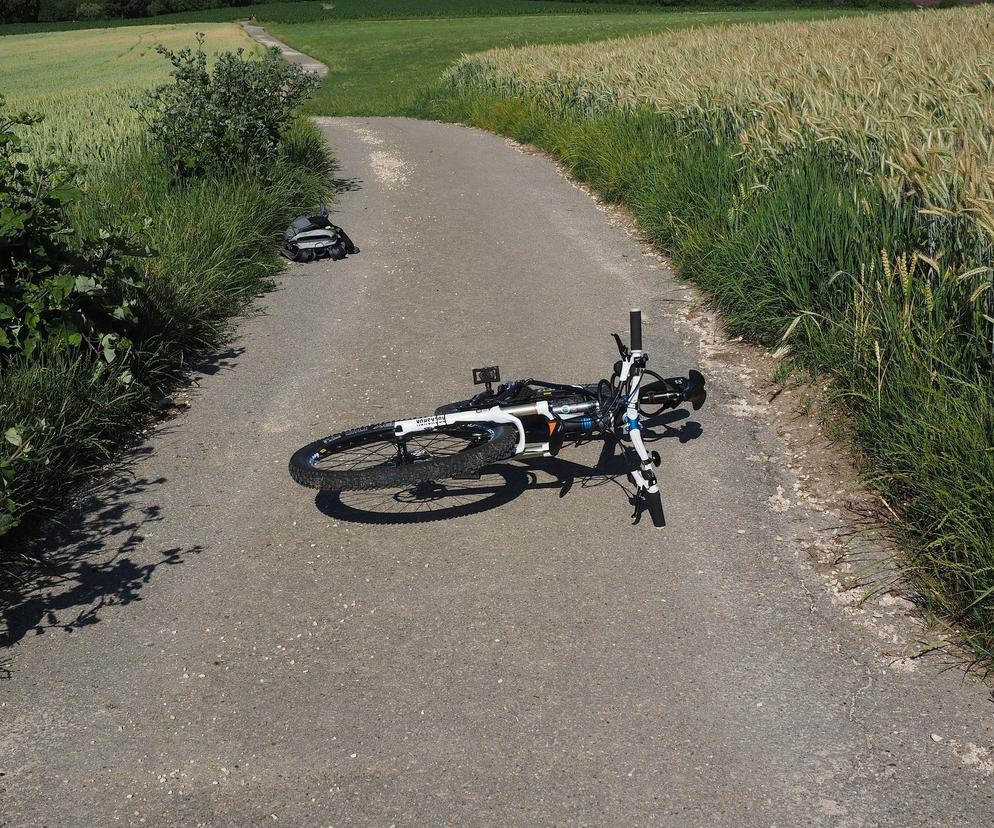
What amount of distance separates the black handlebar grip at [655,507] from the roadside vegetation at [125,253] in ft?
10.6

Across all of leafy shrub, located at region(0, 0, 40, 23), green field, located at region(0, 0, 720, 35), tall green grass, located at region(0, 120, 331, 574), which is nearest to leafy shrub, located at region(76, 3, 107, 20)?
green field, located at region(0, 0, 720, 35)

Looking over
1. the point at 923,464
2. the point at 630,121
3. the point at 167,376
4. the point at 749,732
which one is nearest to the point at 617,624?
the point at 749,732

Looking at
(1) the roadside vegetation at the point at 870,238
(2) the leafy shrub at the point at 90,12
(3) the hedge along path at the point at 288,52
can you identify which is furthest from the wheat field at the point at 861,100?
(2) the leafy shrub at the point at 90,12

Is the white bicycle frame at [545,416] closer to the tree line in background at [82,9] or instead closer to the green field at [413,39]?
the green field at [413,39]

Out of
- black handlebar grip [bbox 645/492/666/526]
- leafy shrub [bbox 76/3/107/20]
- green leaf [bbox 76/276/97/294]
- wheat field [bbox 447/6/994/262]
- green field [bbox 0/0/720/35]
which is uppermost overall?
leafy shrub [bbox 76/3/107/20]

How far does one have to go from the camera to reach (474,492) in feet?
19.2

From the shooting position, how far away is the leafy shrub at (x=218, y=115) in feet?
40.4

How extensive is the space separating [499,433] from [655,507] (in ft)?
3.12

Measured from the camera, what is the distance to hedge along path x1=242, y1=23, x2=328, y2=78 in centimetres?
4502

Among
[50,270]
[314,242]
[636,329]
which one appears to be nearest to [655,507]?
[636,329]

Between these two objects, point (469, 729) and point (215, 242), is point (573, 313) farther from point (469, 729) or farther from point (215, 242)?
point (469, 729)

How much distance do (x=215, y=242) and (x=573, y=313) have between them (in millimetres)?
4112

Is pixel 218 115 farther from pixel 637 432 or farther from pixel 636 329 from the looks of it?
pixel 637 432

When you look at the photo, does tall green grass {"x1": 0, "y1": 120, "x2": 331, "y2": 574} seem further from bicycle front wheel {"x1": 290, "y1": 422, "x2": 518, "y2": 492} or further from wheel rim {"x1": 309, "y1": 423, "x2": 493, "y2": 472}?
wheel rim {"x1": 309, "y1": 423, "x2": 493, "y2": 472}
